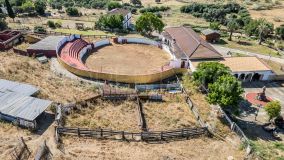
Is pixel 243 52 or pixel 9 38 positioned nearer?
pixel 9 38

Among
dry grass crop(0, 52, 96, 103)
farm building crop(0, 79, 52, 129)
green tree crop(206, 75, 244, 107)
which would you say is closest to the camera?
farm building crop(0, 79, 52, 129)

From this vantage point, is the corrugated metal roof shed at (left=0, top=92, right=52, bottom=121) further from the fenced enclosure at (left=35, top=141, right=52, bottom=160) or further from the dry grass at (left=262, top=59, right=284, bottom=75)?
the dry grass at (left=262, top=59, right=284, bottom=75)

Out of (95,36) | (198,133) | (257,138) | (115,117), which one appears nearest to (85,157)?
(115,117)

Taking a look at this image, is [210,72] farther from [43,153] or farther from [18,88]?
[18,88]

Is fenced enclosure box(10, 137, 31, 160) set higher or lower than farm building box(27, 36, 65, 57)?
lower

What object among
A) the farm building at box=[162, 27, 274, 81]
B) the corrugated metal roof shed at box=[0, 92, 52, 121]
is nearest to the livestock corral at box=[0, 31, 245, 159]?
the corrugated metal roof shed at box=[0, 92, 52, 121]

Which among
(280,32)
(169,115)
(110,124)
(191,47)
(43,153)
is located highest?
(191,47)

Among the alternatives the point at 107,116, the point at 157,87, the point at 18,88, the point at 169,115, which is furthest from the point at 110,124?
the point at 18,88
